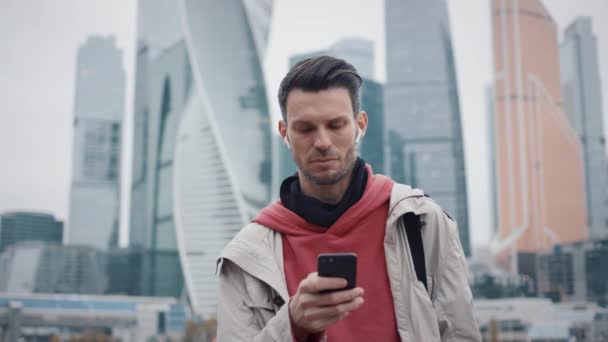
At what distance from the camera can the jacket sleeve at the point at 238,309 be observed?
39.2 inches

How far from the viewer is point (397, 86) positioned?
176ft

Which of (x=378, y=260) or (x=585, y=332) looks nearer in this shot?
(x=378, y=260)

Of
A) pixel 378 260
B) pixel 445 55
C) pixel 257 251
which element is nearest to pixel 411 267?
pixel 378 260

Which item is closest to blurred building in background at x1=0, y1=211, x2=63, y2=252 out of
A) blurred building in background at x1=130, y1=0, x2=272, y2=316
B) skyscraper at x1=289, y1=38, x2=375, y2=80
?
blurred building in background at x1=130, y1=0, x2=272, y2=316

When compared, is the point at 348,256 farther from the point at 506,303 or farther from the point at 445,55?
the point at 445,55

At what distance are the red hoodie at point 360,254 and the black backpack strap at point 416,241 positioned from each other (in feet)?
0.14

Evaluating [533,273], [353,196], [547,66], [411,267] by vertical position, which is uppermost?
[547,66]

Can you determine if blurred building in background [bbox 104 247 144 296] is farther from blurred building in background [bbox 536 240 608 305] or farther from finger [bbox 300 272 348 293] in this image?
finger [bbox 300 272 348 293]

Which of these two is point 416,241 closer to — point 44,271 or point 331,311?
point 331,311

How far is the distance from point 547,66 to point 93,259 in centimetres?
3860

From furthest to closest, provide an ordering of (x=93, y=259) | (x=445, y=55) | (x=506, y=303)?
(x=445, y=55) < (x=93, y=259) < (x=506, y=303)

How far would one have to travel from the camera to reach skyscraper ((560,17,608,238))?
43.4 m

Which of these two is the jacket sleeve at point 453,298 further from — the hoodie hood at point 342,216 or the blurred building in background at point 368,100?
the blurred building in background at point 368,100

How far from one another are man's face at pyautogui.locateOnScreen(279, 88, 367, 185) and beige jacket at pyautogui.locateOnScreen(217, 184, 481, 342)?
0.12 meters
